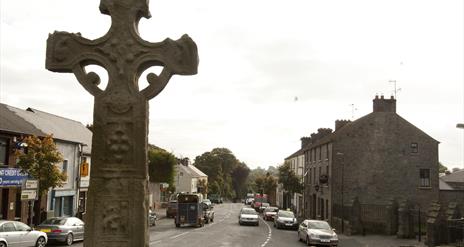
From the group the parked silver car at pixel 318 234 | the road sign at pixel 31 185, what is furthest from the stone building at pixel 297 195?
the road sign at pixel 31 185

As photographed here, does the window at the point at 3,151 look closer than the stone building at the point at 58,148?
Yes

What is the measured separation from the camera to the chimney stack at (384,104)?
4531 centimetres

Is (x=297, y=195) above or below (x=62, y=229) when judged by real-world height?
above

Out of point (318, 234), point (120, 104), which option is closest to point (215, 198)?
point (318, 234)

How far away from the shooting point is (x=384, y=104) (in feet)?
149

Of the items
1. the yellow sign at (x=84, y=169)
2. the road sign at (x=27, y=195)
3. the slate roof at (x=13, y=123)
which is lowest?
the road sign at (x=27, y=195)

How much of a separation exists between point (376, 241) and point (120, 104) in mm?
28725

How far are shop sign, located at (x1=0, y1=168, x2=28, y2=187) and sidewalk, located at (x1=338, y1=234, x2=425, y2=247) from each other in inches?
796

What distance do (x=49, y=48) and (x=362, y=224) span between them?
33653mm

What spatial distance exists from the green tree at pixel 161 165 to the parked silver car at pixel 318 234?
Answer: 112 ft

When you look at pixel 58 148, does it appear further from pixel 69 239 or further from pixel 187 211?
pixel 69 239

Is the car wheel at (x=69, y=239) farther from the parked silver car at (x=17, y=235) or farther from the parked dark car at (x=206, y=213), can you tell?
the parked dark car at (x=206, y=213)

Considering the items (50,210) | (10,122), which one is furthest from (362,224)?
(10,122)

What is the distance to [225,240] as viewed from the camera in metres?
28.3
